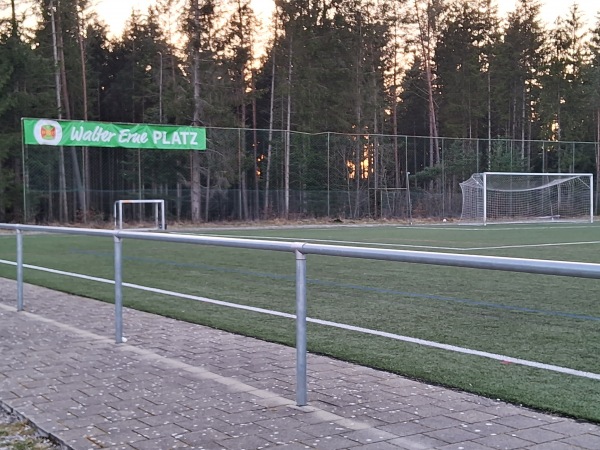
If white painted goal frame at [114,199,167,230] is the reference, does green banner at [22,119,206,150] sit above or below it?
above

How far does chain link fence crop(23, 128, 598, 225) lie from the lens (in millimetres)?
34562

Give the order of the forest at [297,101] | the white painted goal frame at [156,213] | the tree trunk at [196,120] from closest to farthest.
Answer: the white painted goal frame at [156,213]
the tree trunk at [196,120]
the forest at [297,101]

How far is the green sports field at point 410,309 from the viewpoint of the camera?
5.04 m

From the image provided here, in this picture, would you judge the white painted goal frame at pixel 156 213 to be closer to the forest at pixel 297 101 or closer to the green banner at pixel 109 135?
the forest at pixel 297 101

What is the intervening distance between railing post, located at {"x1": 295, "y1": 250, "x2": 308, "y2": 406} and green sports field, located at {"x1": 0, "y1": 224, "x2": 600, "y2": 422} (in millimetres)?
646

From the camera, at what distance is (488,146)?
45094 millimetres

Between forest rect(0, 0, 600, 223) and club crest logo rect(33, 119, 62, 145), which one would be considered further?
forest rect(0, 0, 600, 223)

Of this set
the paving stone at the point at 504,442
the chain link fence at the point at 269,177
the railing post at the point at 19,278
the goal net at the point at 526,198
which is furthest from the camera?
the goal net at the point at 526,198

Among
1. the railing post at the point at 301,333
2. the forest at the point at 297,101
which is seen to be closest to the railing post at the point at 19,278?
the railing post at the point at 301,333

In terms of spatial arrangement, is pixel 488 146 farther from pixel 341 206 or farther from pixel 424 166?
pixel 341 206

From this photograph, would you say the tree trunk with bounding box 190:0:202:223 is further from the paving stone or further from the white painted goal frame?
the paving stone

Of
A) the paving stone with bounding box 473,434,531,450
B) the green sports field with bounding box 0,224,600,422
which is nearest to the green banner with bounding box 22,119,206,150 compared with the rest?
the green sports field with bounding box 0,224,600,422

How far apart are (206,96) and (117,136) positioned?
36.2 feet

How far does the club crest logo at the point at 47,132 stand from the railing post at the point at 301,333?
27.7 m
